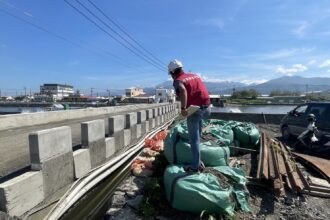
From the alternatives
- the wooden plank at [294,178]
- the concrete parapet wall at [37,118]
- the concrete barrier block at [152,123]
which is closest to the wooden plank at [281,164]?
the wooden plank at [294,178]

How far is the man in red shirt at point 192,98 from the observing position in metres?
5.78

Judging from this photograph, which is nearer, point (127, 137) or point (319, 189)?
point (319, 189)

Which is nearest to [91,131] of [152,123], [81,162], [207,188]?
[81,162]

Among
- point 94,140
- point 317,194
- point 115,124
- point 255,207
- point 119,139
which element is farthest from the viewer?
point 119,139

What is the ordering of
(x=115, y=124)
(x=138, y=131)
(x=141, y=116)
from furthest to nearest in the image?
(x=141, y=116) → (x=138, y=131) → (x=115, y=124)

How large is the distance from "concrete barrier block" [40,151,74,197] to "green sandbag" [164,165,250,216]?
5.74ft

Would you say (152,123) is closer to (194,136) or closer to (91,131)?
(91,131)

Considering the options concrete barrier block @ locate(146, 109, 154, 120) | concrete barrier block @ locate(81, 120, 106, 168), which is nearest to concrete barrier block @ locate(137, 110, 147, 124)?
concrete barrier block @ locate(146, 109, 154, 120)

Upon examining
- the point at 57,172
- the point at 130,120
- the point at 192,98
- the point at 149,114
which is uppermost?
the point at 192,98

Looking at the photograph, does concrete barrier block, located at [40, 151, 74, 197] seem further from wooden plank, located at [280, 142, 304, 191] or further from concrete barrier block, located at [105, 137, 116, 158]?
wooden plank, located at [280, 142, 304, 191]

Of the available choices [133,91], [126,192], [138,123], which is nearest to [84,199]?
[126,192]

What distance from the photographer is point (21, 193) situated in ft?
14.6

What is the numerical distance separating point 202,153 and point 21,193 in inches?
132

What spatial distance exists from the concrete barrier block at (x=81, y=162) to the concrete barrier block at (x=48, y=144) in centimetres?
45
